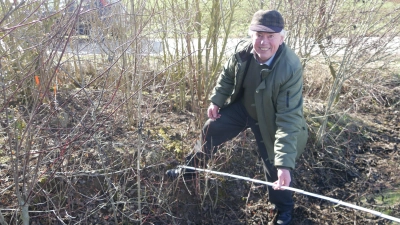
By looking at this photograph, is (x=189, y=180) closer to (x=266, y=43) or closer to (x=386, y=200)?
(x=266, y=43)

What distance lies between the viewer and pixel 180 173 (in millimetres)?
3990

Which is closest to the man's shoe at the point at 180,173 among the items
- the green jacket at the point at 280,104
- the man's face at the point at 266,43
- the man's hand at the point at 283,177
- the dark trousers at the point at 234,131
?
the dark trousers at the point at 234,131

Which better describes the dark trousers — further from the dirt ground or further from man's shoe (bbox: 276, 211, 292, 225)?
the dirt ground

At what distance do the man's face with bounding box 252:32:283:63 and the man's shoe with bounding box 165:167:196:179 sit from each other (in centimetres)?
131

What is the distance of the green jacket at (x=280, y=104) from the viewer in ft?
10.7

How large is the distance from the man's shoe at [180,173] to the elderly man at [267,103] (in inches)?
1.4

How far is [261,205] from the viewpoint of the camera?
14.4 ft

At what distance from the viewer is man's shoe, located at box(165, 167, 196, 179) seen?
13.2 feet

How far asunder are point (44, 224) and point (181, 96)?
2.21 metres

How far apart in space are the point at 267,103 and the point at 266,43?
1.52 feet

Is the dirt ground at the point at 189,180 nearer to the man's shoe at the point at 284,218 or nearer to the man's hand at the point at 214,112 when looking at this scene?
the man's shoe at the point at 284,218

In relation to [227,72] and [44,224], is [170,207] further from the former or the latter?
[227,72]

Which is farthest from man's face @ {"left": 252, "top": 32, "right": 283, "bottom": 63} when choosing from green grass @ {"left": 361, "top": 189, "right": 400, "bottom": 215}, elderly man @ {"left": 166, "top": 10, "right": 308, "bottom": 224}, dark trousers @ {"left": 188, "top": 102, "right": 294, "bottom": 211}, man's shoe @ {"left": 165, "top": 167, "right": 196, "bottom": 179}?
green grass @ {"left": 361, "top": 189, "right": 400, "bottom": 215}

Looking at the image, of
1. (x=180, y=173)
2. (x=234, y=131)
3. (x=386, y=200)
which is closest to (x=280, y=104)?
(x=234, y=131)
